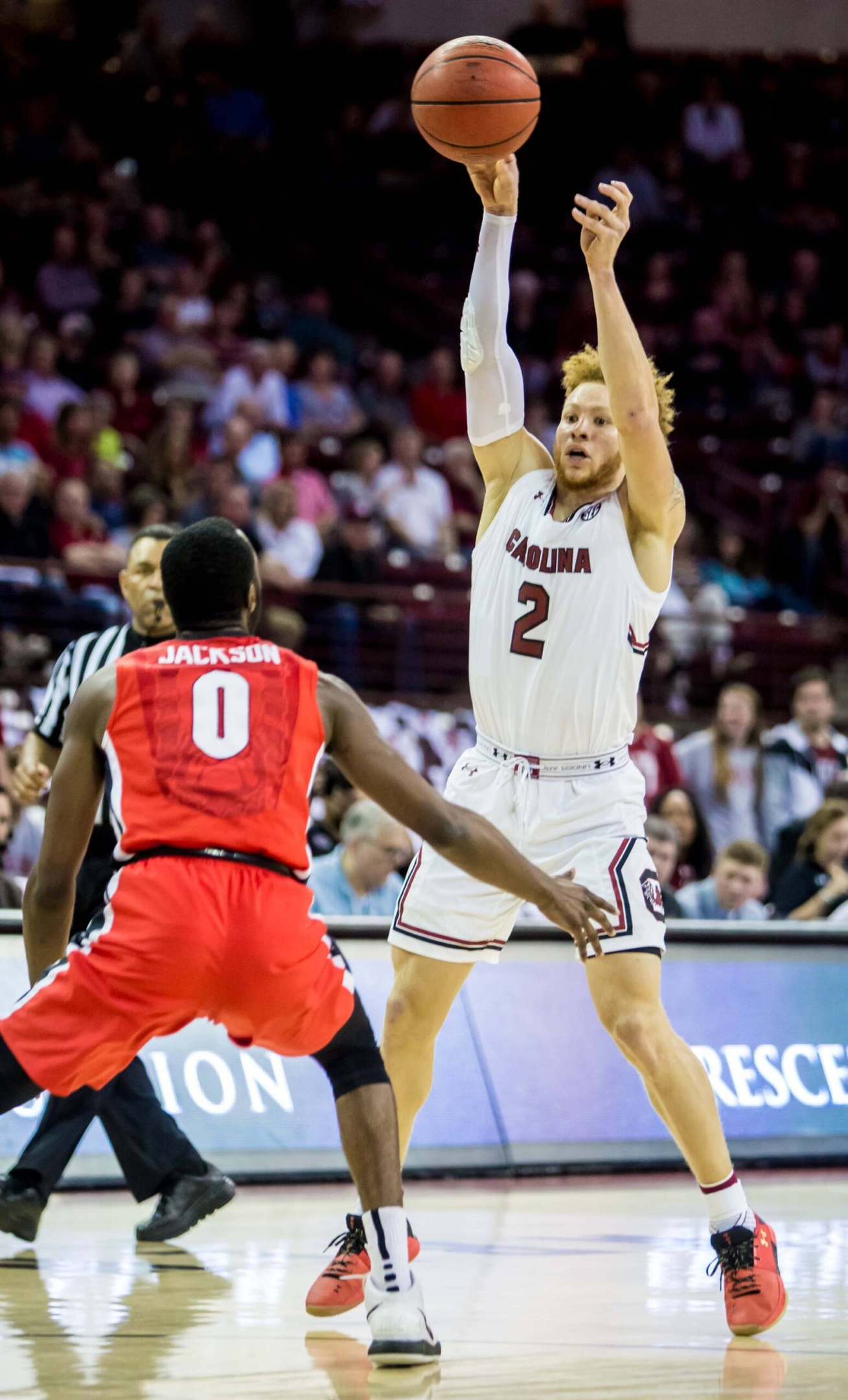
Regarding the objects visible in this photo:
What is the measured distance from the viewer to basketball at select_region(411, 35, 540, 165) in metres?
5.52

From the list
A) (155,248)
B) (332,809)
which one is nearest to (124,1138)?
(332,809)

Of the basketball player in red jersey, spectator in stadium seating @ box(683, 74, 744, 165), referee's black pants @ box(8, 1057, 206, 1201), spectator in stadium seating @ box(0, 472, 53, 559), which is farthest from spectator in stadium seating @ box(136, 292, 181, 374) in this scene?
the basketball player in red jersey

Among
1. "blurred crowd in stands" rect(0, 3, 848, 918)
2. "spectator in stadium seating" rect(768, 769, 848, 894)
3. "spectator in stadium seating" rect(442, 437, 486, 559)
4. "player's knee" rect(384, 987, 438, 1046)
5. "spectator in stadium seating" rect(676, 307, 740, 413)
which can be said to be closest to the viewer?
"player's knee" rect(384, 987, 438, 1046)

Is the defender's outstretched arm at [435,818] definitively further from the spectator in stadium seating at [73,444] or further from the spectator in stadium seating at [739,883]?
the spectator in stadium seating at [73,444]

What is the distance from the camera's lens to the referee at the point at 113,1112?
218 inches

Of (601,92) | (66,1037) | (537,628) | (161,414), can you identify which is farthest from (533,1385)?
(601,92)

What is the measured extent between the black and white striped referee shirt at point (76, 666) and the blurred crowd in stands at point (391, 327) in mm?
2245

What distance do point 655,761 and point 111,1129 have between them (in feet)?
19.9

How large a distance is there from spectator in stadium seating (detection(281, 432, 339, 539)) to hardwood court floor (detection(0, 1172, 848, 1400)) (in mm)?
7683

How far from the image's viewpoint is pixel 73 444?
13.0 meters

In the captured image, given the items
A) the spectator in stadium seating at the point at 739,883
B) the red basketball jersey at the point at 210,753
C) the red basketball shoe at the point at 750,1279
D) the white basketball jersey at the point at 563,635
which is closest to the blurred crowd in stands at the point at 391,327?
the spectator in stadium seating at the point at 739,883

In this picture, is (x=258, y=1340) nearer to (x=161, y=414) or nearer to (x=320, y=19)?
(x=161, y=414)

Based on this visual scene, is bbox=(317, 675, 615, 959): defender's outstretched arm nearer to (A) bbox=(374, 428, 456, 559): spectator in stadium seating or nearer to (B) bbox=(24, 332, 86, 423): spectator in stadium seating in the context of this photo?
(A) bbox=(374, 428, 456, 559): spectator in stadium seating

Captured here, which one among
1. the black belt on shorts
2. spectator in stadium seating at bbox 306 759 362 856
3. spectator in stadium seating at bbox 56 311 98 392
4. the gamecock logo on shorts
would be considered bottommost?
spectator in stadium seating at bbox 306 759 362 856
